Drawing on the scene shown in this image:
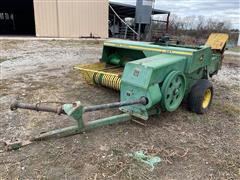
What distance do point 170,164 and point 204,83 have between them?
1673 millimetres

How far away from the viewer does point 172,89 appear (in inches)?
118

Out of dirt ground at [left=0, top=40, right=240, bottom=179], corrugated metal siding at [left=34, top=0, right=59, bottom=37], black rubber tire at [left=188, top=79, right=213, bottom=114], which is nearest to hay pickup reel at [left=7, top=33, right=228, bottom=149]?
black rubber tire at [left=188, top=79, right=213, bottom=114]

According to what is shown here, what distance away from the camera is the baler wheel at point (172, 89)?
9.45 ft

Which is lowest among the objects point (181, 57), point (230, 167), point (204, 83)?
point (230, 167)

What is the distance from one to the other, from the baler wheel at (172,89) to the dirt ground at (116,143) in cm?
33

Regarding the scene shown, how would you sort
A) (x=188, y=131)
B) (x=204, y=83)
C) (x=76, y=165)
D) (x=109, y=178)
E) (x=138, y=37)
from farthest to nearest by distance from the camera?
(x=138, y=37) → (x=204, y=83) → (x=188, y=131) → (x=76, y=165) → (x=109, y=178)

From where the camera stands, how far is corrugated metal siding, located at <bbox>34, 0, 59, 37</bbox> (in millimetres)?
13180

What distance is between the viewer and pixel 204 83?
142 inches

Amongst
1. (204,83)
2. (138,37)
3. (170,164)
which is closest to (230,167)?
(170,164)

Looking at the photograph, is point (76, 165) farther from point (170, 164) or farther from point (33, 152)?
point (170, 164)

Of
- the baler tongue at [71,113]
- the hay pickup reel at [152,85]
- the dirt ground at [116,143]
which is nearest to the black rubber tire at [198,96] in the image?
the hay pickup reel at [152,85]

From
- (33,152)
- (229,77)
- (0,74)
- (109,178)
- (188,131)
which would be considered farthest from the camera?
(229,77)

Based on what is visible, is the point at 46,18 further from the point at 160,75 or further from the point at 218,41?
the point at 160,75

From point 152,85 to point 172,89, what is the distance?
36 centimetres
